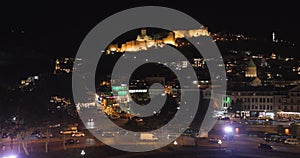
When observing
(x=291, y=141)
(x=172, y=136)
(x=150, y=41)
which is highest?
(x=150, y=41)

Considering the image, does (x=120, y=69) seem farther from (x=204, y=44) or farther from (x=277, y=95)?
(x=277, y=95)

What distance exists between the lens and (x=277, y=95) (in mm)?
28766

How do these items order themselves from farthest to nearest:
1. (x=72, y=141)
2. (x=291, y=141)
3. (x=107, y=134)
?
(x=107, y=134) < (x=291, y=141) < (x=72, y=141)

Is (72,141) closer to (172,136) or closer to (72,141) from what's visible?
(72,141)

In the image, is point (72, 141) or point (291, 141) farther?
point (291, 141)

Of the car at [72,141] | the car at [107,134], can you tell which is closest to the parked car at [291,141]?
the car at [107,134]

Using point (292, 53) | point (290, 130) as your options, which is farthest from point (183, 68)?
point (290, 130)

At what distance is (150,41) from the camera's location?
62.7 m

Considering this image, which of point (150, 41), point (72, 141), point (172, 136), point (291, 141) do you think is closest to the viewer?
point (72, 141)

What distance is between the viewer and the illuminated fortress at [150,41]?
62.6 m

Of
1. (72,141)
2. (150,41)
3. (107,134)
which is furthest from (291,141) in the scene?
(150,41)

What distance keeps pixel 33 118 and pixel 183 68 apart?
38.7m

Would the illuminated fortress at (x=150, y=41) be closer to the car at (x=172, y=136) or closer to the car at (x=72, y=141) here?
the car at (x=172, y=136)

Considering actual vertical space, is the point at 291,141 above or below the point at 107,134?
below
